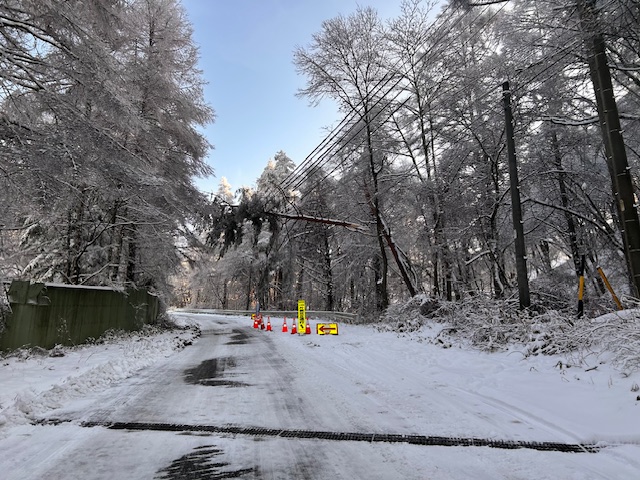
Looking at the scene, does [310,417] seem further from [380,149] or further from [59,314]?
[380,149]

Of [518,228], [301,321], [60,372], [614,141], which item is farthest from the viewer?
[301,321]

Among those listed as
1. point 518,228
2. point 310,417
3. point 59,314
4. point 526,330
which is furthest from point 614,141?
point 59,314

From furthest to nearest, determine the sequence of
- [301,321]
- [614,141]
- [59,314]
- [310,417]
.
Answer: [301,321] < [59,314] < [614,141] < [310,417]

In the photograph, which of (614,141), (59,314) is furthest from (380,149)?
(59,314)

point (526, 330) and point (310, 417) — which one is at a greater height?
point (526, 330)

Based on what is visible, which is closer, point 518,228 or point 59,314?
point 59,314

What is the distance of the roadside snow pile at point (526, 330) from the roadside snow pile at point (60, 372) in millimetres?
6659

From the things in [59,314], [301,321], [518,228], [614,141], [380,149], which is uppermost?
[380,149]

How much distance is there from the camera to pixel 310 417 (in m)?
3.87

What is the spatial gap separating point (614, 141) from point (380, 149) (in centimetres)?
994

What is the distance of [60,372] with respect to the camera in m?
6.11

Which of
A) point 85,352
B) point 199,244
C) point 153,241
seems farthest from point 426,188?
point 85,352

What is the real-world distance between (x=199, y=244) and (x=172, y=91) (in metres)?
5.87

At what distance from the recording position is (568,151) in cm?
1272
